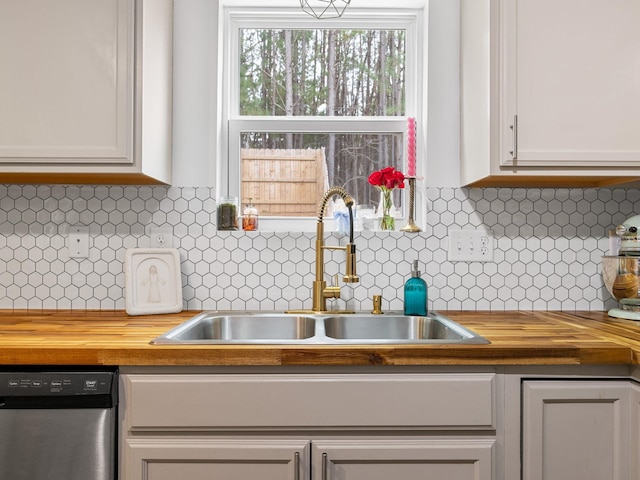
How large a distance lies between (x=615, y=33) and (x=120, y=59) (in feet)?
5.36

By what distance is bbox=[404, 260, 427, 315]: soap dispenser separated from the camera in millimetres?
1851

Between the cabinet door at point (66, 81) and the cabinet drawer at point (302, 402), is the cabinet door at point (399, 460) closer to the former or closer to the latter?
the cabinet drawer at point (302, 402)

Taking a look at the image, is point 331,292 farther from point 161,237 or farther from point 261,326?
point 161,237

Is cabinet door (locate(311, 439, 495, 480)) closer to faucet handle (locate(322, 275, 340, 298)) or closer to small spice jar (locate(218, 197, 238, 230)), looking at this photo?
faucet handle (locate(322, 275, 340, 298))

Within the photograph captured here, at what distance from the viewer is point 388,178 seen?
6.73 feet

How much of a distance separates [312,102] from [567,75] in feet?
3.37

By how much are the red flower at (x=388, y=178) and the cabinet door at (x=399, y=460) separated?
40.7 inches

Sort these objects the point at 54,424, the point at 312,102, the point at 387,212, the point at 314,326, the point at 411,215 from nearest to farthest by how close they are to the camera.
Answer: the point at 54,424
the point at 314,326
the point at 411,215
the point at 387,212
the point at 312,102

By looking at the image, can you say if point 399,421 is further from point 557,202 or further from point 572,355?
point 557,202

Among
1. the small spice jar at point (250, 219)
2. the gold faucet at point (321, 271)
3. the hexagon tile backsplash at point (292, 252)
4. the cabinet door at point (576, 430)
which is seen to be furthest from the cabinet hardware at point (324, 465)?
the small spice jar at point (250, 219)

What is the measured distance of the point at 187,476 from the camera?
132 centimetres

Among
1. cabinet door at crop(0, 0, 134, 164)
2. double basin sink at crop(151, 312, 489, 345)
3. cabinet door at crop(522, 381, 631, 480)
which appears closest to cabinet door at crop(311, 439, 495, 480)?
cabinet door at crop(522, 381, 631, 480)

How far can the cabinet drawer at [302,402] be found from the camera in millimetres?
1319

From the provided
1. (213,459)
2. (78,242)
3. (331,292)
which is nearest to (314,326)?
(331,292)
